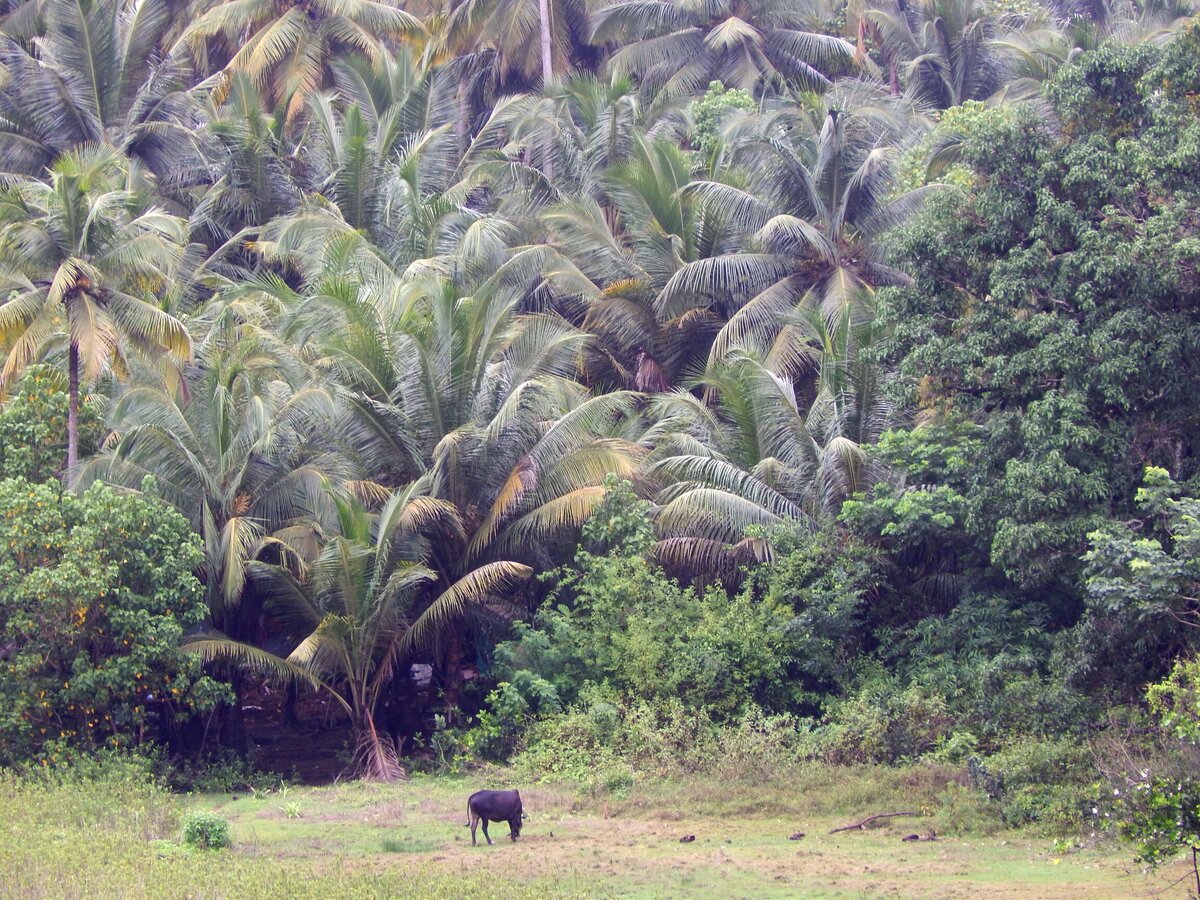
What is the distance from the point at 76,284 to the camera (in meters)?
17.4

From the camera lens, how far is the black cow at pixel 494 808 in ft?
42.9

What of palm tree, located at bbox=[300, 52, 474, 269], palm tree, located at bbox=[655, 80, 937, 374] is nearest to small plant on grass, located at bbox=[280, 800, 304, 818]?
palm tree, located at bbox=[655, 80, 937, 374]

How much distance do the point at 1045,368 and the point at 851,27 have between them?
22768mm

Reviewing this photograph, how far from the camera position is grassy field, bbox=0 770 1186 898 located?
10.4 m

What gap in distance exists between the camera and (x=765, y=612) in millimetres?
17938

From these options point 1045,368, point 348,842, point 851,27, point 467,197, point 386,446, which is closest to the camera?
point 348,842

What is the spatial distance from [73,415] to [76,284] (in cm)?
199

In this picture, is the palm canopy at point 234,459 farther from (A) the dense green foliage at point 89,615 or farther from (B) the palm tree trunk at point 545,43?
(B) the palm tree trunk at point 545,43

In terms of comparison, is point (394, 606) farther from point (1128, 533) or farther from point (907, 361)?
point (1128, 533)

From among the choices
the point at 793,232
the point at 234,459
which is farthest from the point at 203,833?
the point at 793,232

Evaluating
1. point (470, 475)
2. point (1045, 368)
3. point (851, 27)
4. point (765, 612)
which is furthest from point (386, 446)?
point (851, 27)

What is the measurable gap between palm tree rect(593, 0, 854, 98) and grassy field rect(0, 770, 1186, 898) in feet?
66.0

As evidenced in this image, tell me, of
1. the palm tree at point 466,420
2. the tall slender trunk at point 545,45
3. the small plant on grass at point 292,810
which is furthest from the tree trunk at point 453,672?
the tall slender trunk at point 545,45

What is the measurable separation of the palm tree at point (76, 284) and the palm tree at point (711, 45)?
52.4ft
